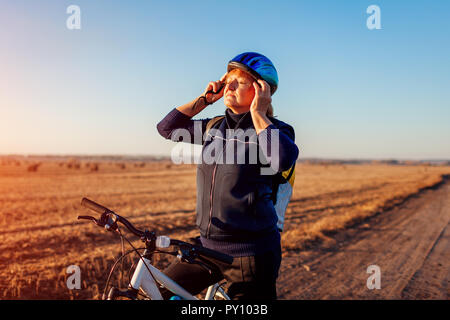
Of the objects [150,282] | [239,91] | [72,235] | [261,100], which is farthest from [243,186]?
[72,235]

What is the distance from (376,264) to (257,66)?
574 cm

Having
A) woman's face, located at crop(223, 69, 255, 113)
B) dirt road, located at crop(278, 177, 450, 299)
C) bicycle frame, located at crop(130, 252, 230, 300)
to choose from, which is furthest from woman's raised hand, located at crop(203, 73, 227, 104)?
dirt road, located at crop(278, 177, 450, 299)

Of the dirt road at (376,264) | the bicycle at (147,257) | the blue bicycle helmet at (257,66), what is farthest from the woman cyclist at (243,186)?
the dirt road at (376,264)

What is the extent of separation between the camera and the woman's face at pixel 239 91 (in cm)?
215

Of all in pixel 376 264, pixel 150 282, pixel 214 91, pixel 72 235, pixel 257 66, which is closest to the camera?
pixel 150 282

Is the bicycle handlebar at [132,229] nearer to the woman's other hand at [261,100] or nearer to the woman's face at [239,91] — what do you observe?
the woman's other hand at [261,100]

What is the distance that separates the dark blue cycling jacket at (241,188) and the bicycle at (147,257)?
0.21m

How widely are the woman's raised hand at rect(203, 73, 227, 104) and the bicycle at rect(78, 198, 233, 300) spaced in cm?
105

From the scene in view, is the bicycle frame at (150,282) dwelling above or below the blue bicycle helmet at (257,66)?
below

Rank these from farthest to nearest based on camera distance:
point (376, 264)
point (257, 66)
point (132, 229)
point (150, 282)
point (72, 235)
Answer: point (72, 235), point (376, 264), point (257, 66), point (150, 282), point (132, 229)

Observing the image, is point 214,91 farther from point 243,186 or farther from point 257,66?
point 243,186

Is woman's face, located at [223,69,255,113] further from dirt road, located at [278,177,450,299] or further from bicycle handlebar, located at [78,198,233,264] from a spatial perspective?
dirt road, located at [278,177,450,299]

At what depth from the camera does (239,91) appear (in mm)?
2166

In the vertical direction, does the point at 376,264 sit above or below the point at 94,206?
below
